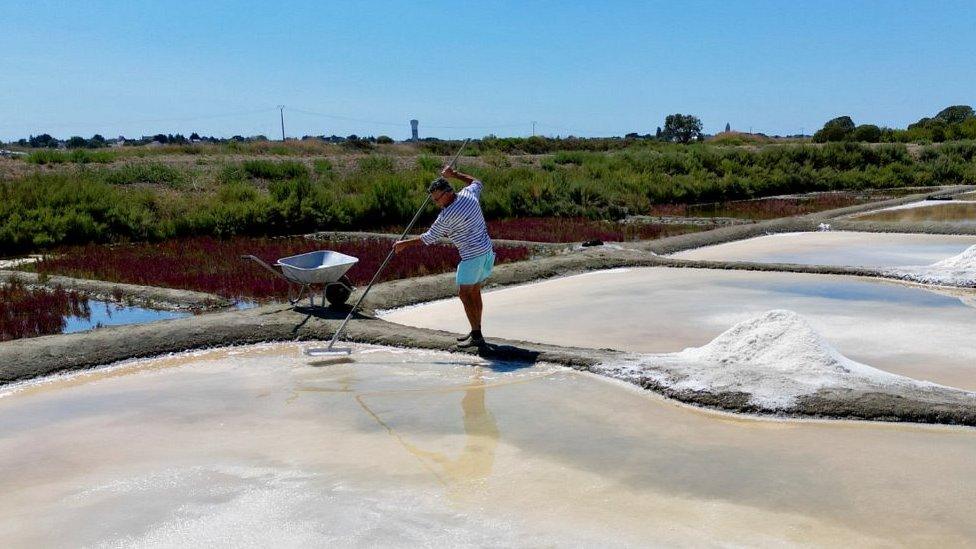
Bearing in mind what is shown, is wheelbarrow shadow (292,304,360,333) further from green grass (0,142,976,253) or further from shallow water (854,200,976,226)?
shallow water (854,200,976,226)

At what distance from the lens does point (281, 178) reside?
20406 millimetres

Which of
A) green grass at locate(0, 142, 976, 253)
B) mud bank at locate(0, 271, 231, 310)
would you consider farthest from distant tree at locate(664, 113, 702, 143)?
mud bank at locate(0, 271, 231, 310)

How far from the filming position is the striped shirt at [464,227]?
6387 mm

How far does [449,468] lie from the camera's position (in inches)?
175

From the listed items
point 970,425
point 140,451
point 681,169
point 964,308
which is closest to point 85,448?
point 140,451

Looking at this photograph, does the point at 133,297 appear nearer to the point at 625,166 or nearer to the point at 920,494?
the point at 920,494

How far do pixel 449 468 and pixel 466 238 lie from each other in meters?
2.30

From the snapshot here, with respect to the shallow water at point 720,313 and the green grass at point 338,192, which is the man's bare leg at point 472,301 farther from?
the green grass at point 338,192

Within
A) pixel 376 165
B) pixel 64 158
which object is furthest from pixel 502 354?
pixel 64 158

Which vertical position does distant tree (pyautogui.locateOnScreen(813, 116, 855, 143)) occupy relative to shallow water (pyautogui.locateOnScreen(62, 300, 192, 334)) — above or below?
above

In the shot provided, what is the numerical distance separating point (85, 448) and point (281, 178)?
52.7ft

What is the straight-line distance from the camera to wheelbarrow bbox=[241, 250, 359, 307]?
23.9 feet

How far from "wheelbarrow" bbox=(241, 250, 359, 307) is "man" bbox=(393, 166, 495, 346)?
103 centimetres

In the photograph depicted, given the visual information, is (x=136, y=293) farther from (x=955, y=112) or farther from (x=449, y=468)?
(x=955, y=112)
